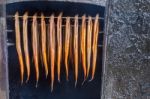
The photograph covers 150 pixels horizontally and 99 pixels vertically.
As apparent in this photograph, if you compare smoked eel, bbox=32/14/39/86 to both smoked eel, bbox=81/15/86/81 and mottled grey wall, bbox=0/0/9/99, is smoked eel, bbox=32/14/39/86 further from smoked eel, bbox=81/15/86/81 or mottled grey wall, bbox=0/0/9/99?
smoked eel, bbox=81/15/86/81

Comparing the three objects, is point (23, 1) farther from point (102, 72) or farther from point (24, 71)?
point (102, 72)

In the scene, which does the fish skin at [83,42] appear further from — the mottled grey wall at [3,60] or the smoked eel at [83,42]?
the mottled grey wall at [3,60]

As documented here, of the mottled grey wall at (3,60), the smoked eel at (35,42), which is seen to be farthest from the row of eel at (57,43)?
the mottled grey wall at (3,60)

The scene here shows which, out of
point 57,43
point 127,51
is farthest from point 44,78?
point 127,51

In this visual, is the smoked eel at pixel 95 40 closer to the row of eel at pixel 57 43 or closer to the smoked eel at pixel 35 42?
the row of eel at pixel 57 43

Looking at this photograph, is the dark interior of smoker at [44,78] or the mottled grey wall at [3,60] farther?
the dark interior of smoker at [44,78]

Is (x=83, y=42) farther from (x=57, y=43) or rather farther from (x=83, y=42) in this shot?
(x=57, y=43)
